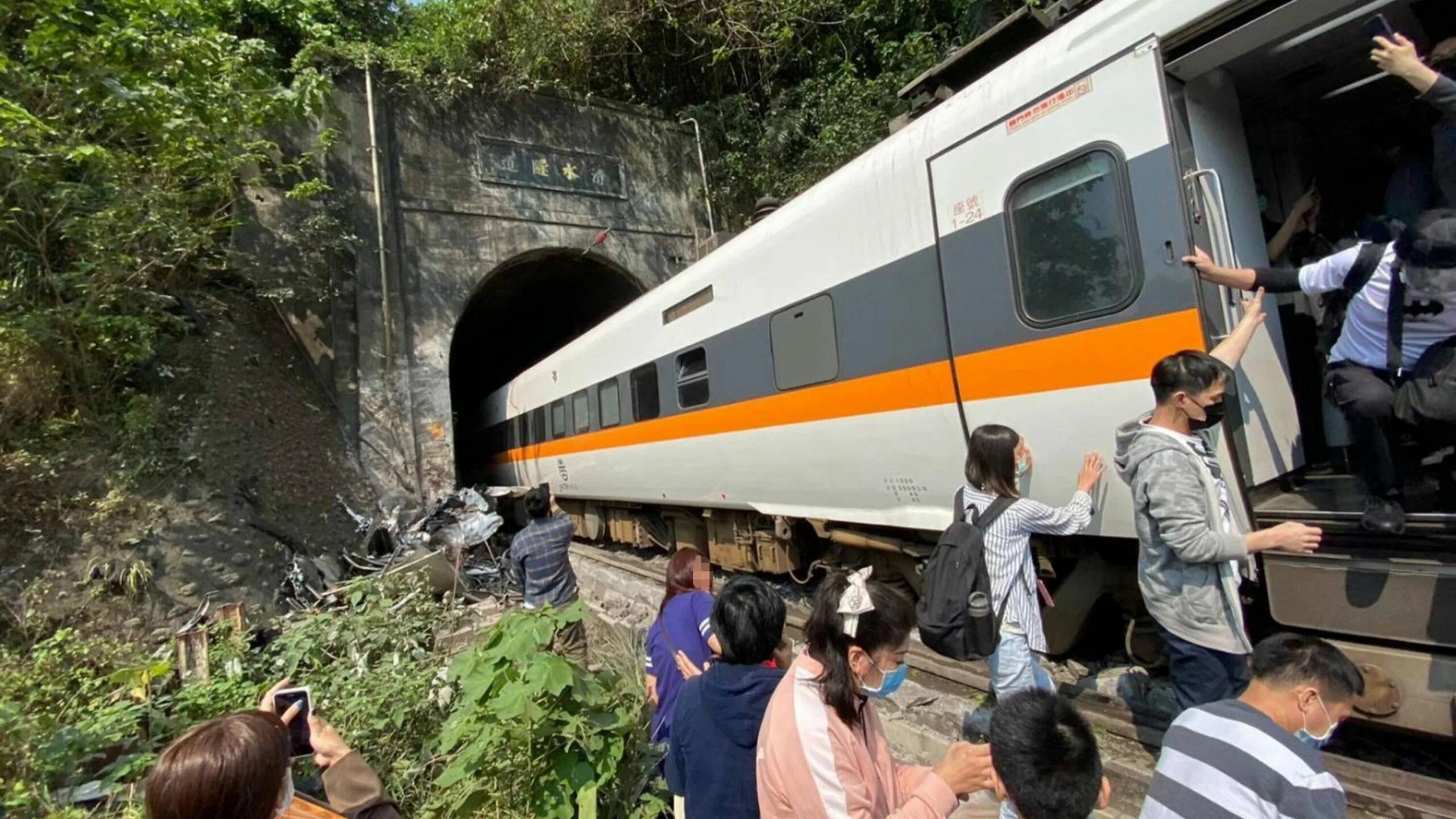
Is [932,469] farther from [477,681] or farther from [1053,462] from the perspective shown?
[477,681]

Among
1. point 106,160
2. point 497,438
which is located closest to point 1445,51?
point 106,160

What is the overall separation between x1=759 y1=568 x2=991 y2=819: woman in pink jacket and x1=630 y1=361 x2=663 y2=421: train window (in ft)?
19.7

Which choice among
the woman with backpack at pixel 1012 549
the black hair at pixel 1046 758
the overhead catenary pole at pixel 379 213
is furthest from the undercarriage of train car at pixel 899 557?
the overhead catenary pole at pixel 379 213

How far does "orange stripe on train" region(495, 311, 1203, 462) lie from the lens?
9.93 feet

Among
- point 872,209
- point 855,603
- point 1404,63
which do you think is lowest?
point 855,603

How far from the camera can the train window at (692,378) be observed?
6.76m

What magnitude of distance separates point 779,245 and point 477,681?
386cm

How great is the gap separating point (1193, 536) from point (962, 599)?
31.3 inches

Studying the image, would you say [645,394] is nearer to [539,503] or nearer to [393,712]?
[539,503]

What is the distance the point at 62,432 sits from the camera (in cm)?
729

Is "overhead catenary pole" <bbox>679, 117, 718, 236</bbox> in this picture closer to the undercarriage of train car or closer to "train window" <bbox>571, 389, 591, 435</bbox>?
"train window" <bbox>571, 389, 591, 435</bbox>

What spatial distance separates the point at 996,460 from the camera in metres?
2.85

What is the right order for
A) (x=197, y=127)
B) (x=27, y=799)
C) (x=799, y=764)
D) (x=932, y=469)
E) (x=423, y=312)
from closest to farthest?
(x=799, y=764) → (x=27, y=799) → (x=932, y=469) → (x=197, y=127) → (x=423, y=312)

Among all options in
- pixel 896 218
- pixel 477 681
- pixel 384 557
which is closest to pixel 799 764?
pixel 477 681
